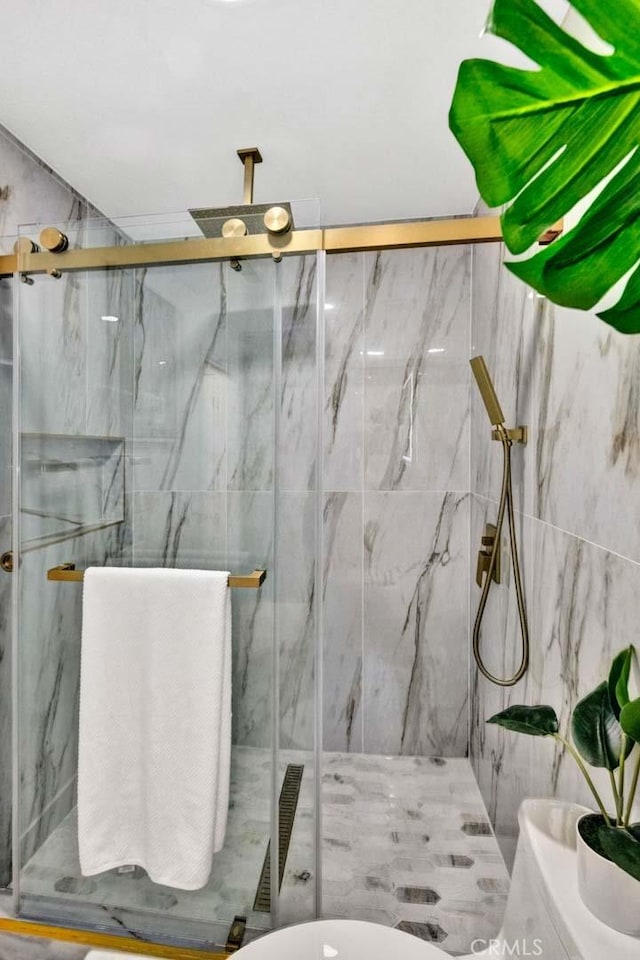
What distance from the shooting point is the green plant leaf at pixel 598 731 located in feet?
2.50

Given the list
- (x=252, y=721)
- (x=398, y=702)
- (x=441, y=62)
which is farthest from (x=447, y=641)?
(x=441, y=62)

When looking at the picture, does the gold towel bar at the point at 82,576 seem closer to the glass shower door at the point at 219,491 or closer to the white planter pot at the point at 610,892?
the glass shower door at the point at 219,491

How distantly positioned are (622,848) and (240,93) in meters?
1.82

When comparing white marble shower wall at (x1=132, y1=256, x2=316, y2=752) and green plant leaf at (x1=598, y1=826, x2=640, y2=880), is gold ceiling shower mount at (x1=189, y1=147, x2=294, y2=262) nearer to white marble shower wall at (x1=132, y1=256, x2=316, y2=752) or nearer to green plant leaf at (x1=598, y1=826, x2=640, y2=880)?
white marble shower wall at (x1=132, y1=256, x2=316, y2=752)

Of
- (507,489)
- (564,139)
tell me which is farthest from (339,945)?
(564,139)

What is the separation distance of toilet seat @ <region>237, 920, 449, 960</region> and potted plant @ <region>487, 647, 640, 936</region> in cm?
38

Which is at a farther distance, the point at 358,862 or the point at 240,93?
the point at 358,862

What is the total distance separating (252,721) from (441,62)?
5.62 feet

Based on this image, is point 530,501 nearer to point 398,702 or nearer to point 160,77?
point 398,702

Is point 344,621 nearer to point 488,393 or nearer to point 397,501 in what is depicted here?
point 397,501

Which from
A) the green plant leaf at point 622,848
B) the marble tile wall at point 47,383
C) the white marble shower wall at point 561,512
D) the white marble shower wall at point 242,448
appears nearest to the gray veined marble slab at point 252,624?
the white marble shower wall at point 242,448

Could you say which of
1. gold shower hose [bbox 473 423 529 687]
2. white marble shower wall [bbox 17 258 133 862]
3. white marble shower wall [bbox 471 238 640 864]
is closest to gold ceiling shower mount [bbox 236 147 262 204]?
white marble shower wall [bbox 17 258 133 862]

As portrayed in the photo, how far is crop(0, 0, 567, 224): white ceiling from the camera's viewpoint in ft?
4.00

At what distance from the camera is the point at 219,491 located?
124 cm
